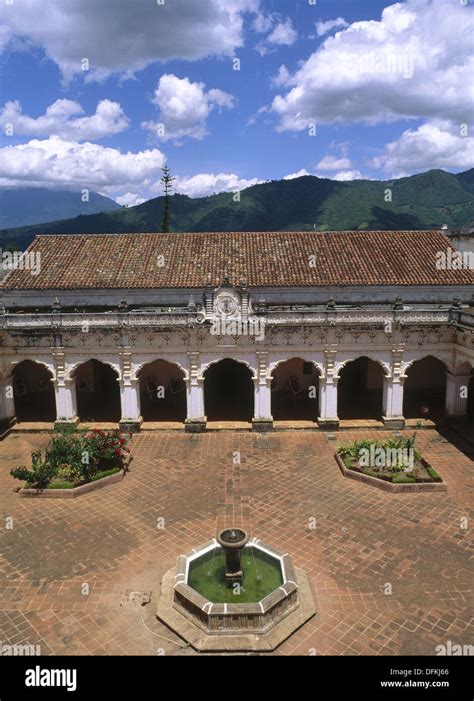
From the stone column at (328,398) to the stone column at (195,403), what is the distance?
5.15m

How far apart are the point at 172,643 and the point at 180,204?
102m

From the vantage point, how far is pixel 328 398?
22.1 metres

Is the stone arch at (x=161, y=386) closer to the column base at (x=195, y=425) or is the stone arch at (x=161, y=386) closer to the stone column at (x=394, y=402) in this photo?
the column base at (x=195, y=425)

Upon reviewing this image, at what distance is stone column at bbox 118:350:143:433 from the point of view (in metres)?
21.8

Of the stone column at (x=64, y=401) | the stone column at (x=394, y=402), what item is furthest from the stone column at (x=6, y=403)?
the stone column at (x=394, y=402)

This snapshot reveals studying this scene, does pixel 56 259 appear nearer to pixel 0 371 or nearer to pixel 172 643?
pixel 0 371

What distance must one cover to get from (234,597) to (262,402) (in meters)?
11.7

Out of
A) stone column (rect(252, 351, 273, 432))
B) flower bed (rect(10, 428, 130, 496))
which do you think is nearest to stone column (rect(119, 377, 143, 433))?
flower bed (rect(10, 428, 130, 496))

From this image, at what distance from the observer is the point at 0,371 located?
21.9 metres

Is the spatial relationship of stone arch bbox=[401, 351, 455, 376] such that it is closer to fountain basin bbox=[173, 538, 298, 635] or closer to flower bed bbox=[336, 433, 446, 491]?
flower bed bbox=[336, 433, 446, 491]

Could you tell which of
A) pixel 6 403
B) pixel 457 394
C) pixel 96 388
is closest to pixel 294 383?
pixel 457 394

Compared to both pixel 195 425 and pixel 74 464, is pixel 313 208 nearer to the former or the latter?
pixel 195 425

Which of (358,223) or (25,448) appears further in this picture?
(358,223)
